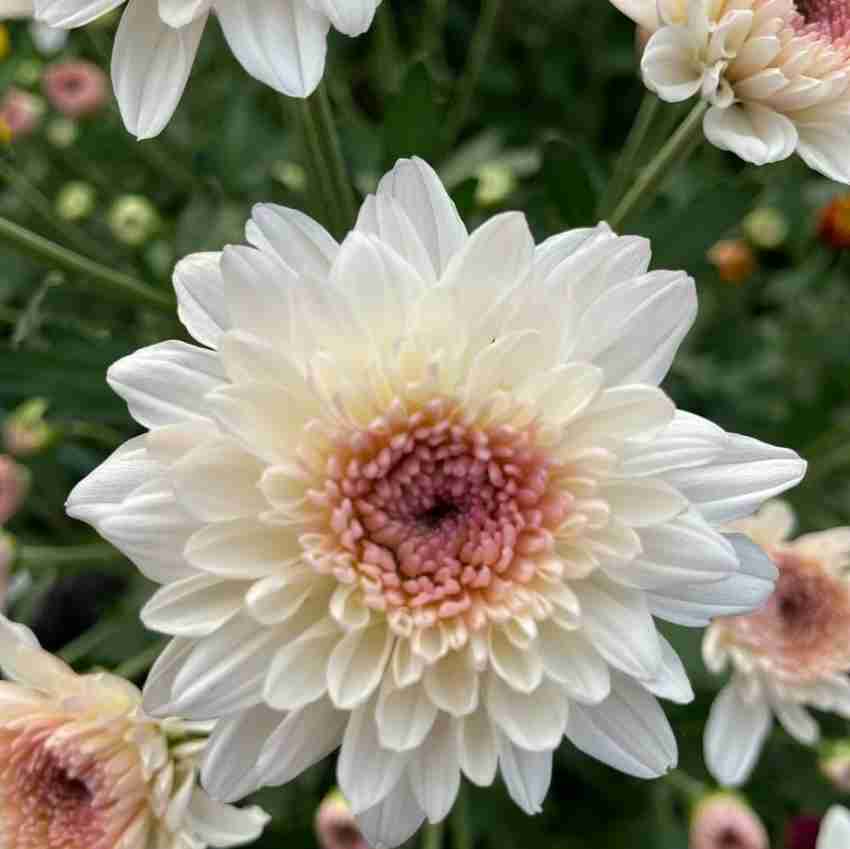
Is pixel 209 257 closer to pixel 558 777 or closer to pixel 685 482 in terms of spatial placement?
pixel 685 482

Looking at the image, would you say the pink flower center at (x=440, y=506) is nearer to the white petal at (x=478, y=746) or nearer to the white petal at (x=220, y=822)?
the white petal at (x=478, y=746)

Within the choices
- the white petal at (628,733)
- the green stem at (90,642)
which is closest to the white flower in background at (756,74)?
the white petal at (628,733)

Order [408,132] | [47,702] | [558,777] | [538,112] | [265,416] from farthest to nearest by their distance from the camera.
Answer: [538,112], [558,777], [408,132], [47,702], [265,416]

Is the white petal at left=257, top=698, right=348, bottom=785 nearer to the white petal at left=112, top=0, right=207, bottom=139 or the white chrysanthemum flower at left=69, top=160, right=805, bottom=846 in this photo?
the white chrysanthemum flower at left=69, top=160, right=805, bottom=846

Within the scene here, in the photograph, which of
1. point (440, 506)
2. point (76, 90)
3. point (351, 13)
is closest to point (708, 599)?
point (440, 506)

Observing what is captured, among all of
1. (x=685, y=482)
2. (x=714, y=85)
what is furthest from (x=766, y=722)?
(x=714, y=85)

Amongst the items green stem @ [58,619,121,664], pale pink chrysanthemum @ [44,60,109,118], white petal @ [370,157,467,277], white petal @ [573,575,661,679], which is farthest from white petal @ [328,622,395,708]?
pale pink chrysanthemum @ [44,60,109,118]
